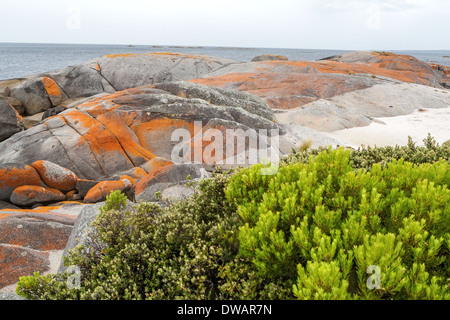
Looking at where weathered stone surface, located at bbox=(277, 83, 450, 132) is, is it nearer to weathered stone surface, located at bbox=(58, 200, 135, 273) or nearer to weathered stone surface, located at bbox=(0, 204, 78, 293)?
weathered stone surface, located at bbox=(0, 204, 78, 293)

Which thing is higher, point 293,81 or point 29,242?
point 293,81

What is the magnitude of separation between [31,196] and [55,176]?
45.1 inches

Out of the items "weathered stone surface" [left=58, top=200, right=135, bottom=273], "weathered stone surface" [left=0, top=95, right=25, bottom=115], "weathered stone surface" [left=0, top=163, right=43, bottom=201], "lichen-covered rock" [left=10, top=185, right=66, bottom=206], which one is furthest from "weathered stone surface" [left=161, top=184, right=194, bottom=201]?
"weathered stone surface" [left=0, top=95, right=25, bottom=115]

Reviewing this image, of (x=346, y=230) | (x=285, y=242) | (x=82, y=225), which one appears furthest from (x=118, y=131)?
(x=346, y=230)

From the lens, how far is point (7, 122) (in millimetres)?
19188

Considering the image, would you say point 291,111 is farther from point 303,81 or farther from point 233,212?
point 233,212

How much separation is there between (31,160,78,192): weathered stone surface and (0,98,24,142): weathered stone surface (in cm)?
863

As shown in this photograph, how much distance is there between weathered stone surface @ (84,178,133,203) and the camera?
1141 cm

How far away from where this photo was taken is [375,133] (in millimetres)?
18719

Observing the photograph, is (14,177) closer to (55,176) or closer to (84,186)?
(55,176)

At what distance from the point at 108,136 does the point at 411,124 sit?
18.7m

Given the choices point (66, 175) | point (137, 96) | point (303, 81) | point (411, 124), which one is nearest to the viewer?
point (66, 175)
